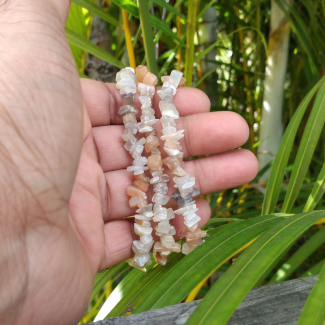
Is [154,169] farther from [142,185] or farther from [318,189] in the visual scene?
[318,189]

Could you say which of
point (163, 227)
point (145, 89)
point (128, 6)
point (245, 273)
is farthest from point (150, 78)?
point (245, 273)

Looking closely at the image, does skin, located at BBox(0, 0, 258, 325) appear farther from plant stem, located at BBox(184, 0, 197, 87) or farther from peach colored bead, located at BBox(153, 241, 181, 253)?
plant stem, located at BBox(184, 0, 197, 87)

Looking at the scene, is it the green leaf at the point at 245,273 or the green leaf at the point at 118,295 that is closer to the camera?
the green leaf at the point at 245,273

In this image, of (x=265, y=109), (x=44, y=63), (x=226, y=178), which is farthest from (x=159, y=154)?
(x=265, y=109)

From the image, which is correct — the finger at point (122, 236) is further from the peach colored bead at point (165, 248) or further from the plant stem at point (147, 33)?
the plant stem at point (147, 33)

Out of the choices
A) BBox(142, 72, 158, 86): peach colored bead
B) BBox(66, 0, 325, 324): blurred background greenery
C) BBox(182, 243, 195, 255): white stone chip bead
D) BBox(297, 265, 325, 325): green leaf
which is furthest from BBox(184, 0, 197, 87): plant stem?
BBox(297, 265, 325, 325): green leaf

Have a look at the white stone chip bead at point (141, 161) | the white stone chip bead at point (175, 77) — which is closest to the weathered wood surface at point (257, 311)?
the white stone chip bead at point (141, 161)
